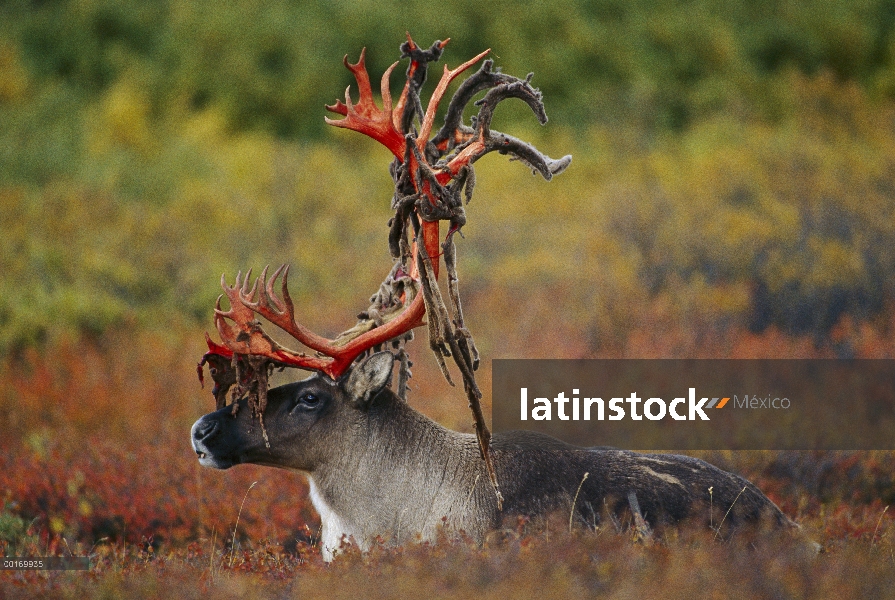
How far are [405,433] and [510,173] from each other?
14.6 metres

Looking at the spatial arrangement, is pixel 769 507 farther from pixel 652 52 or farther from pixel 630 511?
pixel 652 52

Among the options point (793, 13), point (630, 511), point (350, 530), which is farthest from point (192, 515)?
point (793, 13)

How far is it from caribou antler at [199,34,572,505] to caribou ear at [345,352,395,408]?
0.09m

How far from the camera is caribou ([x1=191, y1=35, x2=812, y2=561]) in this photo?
203 inches

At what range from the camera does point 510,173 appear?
19.7 m

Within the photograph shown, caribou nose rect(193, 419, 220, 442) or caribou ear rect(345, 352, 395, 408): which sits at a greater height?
caribou ear rect(345, 352, 395, 408)

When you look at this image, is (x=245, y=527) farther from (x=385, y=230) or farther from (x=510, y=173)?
(x=510, y=173)

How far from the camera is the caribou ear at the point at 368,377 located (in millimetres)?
5223

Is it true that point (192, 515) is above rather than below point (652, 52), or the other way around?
below

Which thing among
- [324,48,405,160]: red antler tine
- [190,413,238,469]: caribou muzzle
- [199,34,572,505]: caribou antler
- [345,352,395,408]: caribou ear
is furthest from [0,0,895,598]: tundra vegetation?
[324,48,405,160]: red antler tine

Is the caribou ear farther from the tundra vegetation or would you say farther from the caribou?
the tundra vegetation

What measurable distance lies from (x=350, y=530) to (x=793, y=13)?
23.2 m

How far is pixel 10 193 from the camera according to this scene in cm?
1683

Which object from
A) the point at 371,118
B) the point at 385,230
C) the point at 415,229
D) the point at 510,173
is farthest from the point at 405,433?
the point at 510,173
